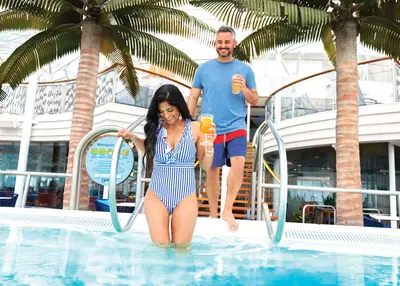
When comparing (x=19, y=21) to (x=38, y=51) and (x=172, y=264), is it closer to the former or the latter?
(x=38, y=51)

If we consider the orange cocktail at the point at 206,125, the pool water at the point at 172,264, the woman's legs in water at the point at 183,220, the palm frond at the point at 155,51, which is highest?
the palm frond at the point at 155,51

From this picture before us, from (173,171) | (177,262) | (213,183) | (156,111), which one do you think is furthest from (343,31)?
(177,262)

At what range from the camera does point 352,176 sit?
6.20 m

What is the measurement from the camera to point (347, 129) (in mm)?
6387

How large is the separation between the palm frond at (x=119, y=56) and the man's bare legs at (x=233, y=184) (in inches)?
219

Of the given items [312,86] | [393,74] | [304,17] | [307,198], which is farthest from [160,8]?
[307,198]

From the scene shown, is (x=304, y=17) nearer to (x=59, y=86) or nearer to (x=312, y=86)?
(x=312, y=86)

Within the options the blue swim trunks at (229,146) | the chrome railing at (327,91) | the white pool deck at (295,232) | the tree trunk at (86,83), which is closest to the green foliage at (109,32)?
the tree trunk at (86,83)

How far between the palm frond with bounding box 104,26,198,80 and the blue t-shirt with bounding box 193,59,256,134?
4953 mm

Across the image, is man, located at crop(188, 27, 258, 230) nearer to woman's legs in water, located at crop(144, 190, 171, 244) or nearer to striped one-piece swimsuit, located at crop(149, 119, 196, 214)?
striped one-piece swimsuit, located at crop(149, 119, 196, 214)

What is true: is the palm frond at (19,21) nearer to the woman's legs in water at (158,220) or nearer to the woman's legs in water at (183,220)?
the woman's legs in water at (158,220)

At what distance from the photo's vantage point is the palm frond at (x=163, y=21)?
8.08 m

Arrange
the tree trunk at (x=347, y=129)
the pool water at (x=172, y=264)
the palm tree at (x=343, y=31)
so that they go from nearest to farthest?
the pool water at (x=172, y=264)
the palm tree at (x=343, y=31)
the tree trunk at (x=347, y=129)

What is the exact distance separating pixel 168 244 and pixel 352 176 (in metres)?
4.38
